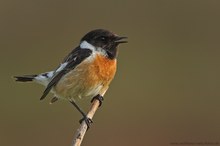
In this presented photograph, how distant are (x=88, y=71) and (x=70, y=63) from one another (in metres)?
0.36

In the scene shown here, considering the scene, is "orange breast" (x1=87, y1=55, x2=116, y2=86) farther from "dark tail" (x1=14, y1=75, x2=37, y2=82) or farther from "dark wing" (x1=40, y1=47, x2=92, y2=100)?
"dark tail" (x1=14, y1=75, x2=37, y2=82)

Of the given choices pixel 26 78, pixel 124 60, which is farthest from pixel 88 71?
pixel 124 60

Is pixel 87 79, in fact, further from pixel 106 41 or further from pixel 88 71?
pixel 106 41

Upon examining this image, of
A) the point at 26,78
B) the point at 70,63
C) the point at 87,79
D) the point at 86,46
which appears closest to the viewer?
the point at 87,79

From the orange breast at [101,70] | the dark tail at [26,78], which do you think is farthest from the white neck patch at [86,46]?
the dark tail at [26,78]

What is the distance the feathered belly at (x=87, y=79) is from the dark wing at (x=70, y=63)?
65 mm

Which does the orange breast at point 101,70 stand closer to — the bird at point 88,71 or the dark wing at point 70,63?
the bird at point 88,71

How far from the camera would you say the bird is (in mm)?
9250

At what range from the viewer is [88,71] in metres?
9.24

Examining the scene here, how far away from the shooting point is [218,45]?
17.7 meters

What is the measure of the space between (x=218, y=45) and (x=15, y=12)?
219 inches

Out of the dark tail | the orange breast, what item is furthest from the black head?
the dark tail

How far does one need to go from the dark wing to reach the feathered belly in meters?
0.07

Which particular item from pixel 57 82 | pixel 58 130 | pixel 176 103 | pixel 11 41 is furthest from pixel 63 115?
pixel 57 82
